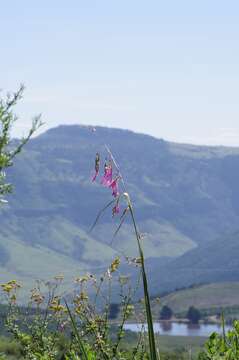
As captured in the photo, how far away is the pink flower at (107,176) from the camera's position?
24.2 ft

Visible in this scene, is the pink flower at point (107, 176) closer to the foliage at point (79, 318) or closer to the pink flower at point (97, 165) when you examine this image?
the pink flower at point (97, 165)

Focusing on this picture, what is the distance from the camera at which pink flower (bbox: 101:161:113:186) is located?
739 cm

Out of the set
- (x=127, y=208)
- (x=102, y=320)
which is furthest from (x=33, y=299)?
(x=127, y=208)

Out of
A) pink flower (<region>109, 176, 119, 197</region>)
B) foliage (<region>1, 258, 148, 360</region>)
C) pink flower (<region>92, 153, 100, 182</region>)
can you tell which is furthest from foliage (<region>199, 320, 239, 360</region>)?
foliage (<region>1, 258, 148, 360</region>)

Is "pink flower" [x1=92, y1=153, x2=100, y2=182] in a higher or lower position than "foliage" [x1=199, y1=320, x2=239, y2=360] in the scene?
higher

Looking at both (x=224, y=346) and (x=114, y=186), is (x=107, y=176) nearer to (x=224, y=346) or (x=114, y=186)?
(x=114, y=186)

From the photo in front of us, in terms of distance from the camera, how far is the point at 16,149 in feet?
73.9

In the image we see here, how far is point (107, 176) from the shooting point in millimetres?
7520

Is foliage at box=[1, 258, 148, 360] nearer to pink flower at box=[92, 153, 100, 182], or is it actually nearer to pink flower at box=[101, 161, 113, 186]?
pink flower at box=[101, 161, 113, 186]

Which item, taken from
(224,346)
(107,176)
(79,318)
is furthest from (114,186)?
(79,318)

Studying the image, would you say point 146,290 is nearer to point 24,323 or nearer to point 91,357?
point 91,357

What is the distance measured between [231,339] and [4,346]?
70.4 metres

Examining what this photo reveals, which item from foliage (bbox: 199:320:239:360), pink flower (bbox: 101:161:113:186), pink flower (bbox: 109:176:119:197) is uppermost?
pink flower (bbox: 101:161:113:186)

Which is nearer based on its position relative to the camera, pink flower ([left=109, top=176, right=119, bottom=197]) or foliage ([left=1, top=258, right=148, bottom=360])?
pink flower ([left=109, top=176, right=119, bottom=197])
